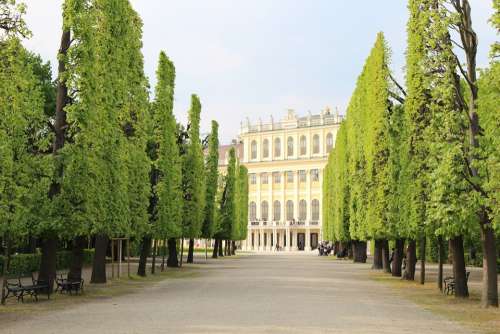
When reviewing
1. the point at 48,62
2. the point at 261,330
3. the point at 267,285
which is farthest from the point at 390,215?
the point at 48,62

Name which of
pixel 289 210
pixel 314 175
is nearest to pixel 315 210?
pixel 289 210

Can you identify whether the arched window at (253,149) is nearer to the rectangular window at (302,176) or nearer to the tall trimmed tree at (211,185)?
the rectangular window at (302,176)

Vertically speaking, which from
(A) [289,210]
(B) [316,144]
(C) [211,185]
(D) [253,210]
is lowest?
(C) [211,185]

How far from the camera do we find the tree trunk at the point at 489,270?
59.9ft

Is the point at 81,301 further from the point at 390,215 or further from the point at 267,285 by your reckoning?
the point at 390,215

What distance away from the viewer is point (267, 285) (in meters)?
26.0

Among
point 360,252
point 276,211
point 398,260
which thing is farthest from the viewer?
point 276,211

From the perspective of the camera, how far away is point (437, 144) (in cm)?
1864

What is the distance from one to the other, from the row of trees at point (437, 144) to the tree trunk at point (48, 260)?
11312 millimetres

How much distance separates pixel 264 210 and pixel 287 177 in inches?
A: 265

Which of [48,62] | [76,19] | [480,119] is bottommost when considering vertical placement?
[480,119]

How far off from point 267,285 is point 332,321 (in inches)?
445

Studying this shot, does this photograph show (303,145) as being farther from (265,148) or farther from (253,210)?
(253,210)

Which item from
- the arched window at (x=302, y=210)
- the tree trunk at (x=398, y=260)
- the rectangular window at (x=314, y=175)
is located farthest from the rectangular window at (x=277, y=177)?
the tree trunk at (x=398, y=260)
